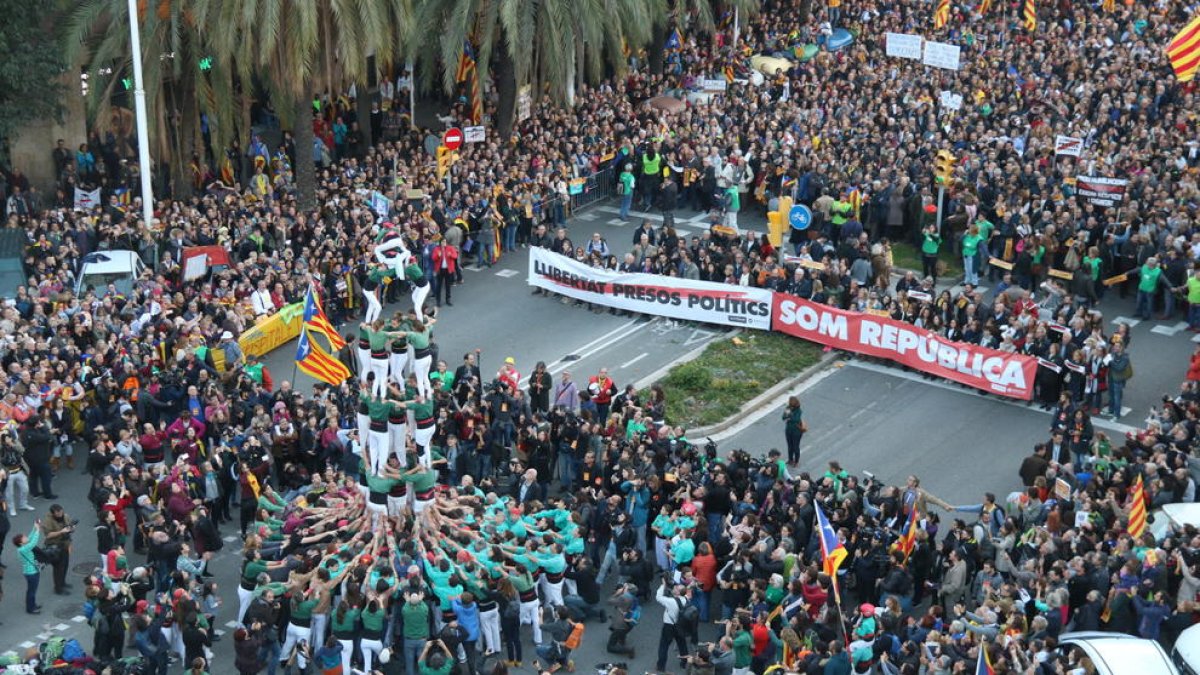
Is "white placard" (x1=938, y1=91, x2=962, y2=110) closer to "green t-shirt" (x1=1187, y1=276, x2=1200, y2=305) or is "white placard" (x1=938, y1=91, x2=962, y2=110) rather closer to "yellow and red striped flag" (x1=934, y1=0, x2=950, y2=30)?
"yellow and red striped flag" (x1=934, y1=0, x2=950, y2=30)

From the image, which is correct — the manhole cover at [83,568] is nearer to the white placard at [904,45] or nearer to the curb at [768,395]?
the curb at [768,395]

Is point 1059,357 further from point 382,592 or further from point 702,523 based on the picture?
point 382,592

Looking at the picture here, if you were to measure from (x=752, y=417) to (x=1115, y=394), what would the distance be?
6769 mm

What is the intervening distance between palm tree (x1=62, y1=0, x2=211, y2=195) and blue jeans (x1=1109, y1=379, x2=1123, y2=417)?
66.8 ft

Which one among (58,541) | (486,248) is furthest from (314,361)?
(486,248)

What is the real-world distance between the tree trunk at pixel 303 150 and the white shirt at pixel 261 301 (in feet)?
19.8

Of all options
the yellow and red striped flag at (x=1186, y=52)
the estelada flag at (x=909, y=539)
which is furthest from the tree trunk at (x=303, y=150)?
the yellow and red striped flag at (x=1186, y=52)

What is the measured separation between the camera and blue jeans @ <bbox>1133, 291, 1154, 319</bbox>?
129 feet

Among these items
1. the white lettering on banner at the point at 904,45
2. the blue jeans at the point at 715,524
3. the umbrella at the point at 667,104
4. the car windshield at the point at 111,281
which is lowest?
the blue jeans at the point at 715,524

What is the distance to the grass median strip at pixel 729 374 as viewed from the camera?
36.9 meters

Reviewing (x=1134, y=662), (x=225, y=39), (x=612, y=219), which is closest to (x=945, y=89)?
(x=612, y=219)

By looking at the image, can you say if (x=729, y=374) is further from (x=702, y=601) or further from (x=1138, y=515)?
(x=1138, y=515)

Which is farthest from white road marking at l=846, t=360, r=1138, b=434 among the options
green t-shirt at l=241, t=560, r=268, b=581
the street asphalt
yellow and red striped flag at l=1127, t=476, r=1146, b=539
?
green t-shirt at l=241, t=560, r=268, b=581

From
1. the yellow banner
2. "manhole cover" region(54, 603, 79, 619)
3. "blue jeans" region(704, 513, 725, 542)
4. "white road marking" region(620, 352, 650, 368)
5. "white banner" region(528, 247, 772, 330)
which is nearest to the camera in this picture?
"manhole cover" region(54, 603, 79, 619)
